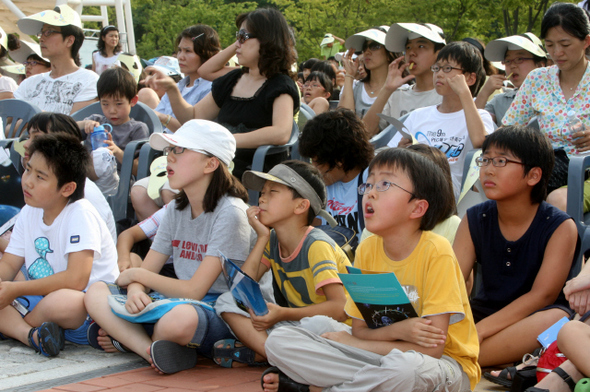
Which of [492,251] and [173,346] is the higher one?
[492,251]

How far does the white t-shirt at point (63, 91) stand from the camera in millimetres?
5770

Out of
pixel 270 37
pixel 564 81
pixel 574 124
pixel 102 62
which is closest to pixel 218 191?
pixel 270 37

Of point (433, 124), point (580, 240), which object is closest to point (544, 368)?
point (580, 240)

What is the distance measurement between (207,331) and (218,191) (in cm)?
78

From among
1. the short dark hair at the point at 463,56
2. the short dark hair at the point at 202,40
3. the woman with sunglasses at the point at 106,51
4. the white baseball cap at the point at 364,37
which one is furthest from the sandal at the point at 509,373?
the woman with sunglasses at the point at 106,51

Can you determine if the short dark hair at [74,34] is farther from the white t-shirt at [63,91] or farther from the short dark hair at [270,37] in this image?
the short dark hair at [270,37]

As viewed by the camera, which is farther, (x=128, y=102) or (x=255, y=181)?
(x=128, y=102)

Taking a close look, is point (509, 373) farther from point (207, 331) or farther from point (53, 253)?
point (53, 253)

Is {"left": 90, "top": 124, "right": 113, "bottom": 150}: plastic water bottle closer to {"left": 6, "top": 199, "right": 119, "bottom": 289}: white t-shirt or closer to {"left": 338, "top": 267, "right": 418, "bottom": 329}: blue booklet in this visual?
{"left": 6, "top": 199, "right": 119, "bottom": 289}: white t-shirt

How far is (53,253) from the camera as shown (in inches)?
137

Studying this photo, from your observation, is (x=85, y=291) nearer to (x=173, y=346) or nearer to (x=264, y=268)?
(x=173, y=346)

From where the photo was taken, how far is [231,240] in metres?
3.34

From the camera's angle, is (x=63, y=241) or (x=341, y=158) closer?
(x=63, y=241)

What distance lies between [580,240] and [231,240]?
1.76 metres
